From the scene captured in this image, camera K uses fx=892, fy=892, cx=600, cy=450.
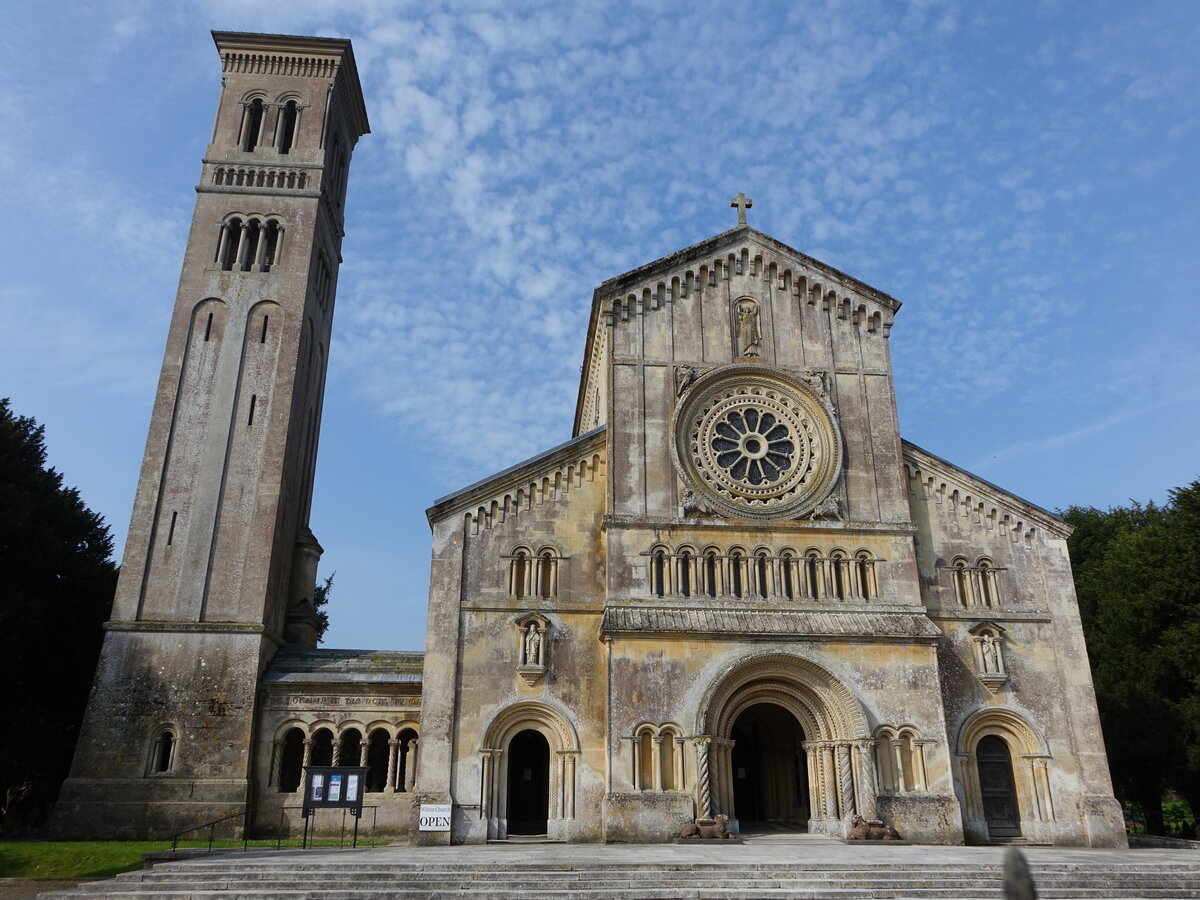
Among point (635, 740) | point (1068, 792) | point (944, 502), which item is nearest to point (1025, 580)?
point (944, 502)

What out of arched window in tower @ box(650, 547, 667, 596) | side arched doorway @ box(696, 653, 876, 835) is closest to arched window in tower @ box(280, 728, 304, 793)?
arched window in tower @ box(650, 547, 667, 596)

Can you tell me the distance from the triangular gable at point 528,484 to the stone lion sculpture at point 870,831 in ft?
40.0

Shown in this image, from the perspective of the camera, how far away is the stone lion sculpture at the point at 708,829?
22859mm

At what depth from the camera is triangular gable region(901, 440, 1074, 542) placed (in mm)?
28203

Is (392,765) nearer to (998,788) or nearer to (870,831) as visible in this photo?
(870,831)

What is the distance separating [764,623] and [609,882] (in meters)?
10.2

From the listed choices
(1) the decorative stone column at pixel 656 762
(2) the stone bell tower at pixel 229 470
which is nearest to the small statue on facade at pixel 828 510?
(1) the decorative stone column at pixel 656 762

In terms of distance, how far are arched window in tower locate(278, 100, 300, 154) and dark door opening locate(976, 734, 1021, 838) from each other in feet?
106

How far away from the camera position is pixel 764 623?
2538 cm

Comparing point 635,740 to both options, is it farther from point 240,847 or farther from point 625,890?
point 240,847

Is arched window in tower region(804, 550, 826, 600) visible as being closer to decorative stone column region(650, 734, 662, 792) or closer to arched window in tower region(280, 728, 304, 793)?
decorative stone column region(650, 734, 662, 792)

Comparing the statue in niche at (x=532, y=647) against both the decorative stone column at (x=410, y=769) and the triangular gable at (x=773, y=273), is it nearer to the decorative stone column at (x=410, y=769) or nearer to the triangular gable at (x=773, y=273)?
the decorative stone column at (x=410, y=769)

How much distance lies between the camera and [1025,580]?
27703 mm

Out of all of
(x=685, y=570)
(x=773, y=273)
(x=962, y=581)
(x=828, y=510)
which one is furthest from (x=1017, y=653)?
(x=773, y=273)
